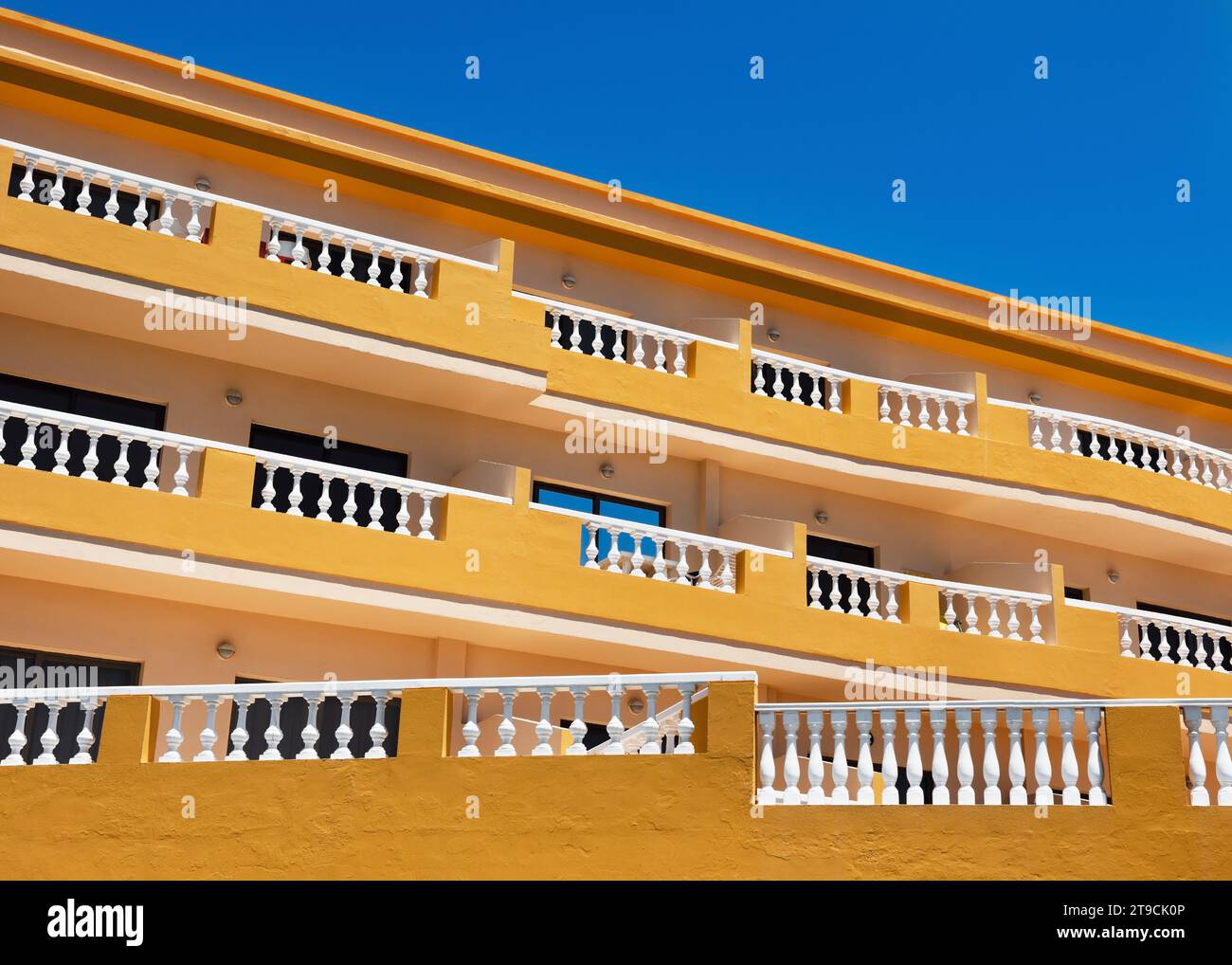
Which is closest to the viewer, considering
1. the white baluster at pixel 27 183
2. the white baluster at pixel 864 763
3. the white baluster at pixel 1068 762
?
the white baluster at pixel 1068 762

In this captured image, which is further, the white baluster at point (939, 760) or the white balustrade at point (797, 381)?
the white balustrade at point (797, 381)

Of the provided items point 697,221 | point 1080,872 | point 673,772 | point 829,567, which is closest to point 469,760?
point 673,772

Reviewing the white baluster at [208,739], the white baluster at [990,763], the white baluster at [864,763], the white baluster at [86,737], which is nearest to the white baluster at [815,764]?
the white baluster at [864,763]

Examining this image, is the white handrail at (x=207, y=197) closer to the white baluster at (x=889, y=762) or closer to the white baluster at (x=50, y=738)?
the white baluster at (x=50, y=738)

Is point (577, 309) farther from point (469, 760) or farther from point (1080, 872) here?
point (1080, 872)

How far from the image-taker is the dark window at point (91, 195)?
16172mm

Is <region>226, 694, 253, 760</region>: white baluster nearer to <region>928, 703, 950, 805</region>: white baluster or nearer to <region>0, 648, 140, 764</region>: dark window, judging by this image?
<region>0, 648, 140, 764</region>: dark window

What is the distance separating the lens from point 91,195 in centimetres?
1689

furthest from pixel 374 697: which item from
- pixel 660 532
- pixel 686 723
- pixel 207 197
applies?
pixel 207 197

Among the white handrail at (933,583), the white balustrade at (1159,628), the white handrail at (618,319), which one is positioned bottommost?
the white balustrade at (1159,628)

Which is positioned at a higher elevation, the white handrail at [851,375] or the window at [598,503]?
the white handrail at [851,375]

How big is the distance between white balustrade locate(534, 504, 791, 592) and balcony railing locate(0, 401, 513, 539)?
3.66 ft

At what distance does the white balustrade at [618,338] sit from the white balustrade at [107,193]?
367 cm
